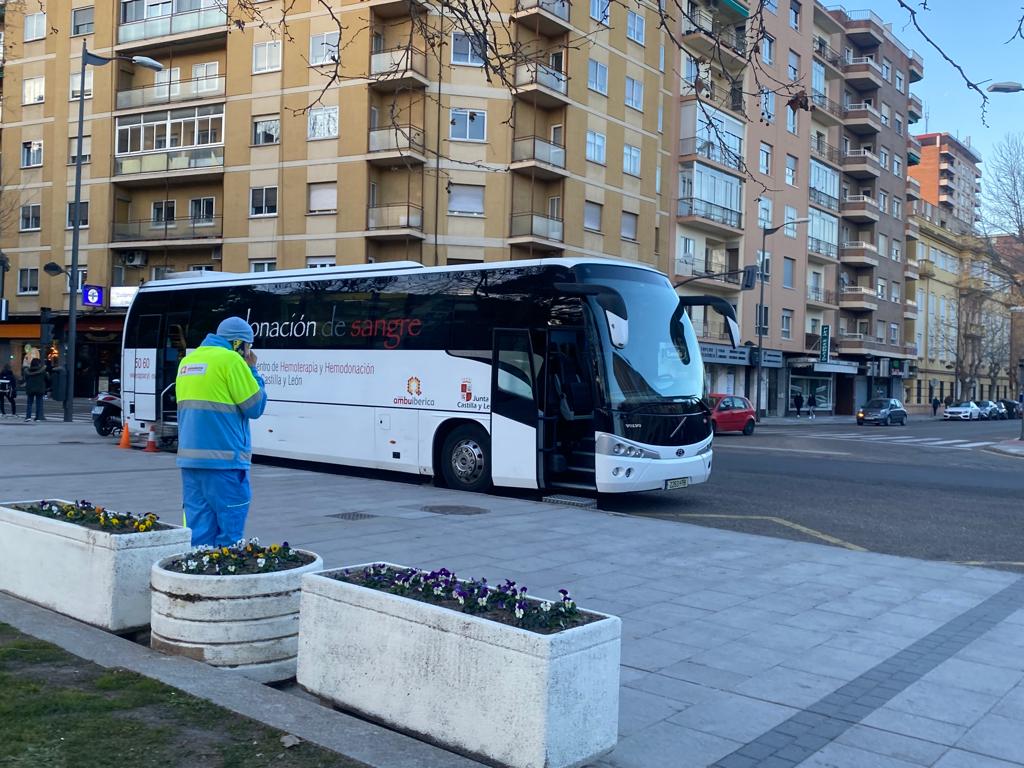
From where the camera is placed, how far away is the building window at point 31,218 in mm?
43938

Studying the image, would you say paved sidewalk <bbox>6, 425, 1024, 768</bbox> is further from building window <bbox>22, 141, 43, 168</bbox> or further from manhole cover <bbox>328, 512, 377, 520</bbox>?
building window <bbox>22, 141, 43, 168</bbox>

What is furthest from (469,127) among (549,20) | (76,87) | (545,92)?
(76,87)

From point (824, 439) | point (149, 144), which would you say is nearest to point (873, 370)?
point (824, 439)

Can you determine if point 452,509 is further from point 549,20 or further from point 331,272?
point 549,20

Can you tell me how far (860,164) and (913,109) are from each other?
1250 centimetres

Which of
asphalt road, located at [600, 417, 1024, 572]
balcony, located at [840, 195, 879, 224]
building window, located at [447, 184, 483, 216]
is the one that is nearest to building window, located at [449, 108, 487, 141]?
building window, located at [447, 184, 483, 216]

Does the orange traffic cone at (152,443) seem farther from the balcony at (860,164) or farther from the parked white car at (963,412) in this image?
the parked white car at (963,412)

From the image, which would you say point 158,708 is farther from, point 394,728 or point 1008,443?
point 1008,443

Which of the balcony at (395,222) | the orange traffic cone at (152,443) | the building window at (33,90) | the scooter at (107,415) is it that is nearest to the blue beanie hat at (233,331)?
the orange traffic cone at (152,443)

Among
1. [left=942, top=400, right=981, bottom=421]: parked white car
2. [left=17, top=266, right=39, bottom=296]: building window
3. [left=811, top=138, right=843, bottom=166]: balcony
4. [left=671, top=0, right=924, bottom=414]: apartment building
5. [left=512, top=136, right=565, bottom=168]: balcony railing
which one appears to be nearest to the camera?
[left=512, top=136, right=565, bottom=168]: balcony railing

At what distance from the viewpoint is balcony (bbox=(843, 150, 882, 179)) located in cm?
6206

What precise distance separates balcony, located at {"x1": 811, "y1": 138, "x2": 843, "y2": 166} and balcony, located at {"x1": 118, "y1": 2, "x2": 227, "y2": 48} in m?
35.5

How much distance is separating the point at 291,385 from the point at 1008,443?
28.6 m

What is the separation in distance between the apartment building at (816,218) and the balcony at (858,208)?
0.36 ft
